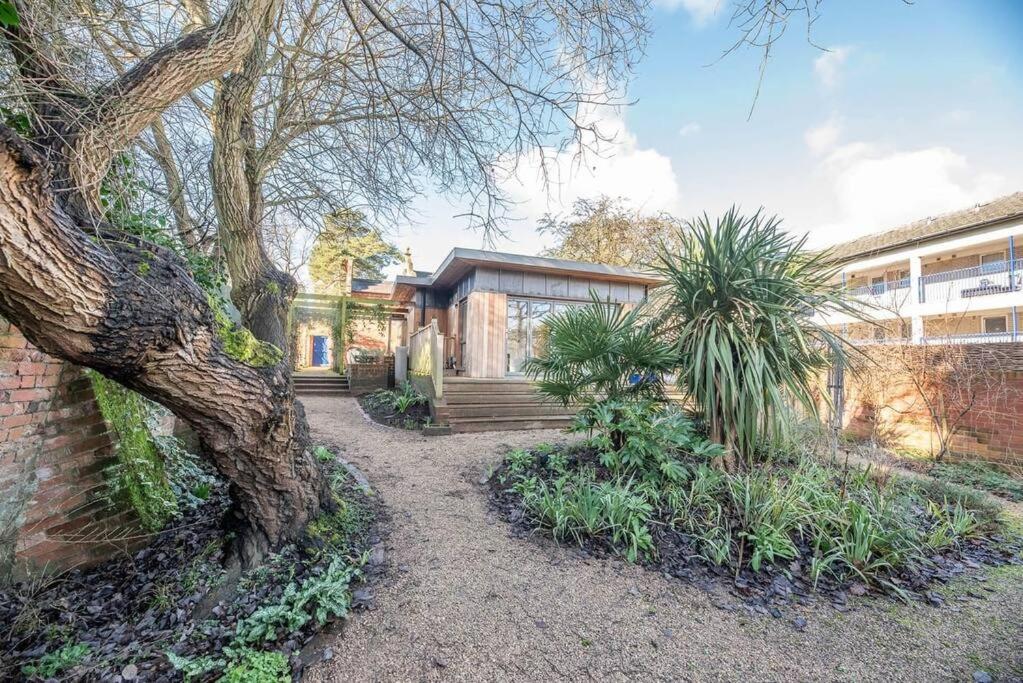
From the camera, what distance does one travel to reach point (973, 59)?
3068 mm

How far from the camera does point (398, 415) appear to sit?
7746 mm

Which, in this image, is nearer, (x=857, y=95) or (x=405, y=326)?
(x=857, y=95)

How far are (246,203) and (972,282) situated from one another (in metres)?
20.6

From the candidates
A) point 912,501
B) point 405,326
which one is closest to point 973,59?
point 912,501

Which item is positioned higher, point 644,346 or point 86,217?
point 86,217

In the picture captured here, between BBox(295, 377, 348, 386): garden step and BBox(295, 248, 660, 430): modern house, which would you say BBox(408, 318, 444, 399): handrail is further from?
BBox(295, 377, 348, 386): garden step

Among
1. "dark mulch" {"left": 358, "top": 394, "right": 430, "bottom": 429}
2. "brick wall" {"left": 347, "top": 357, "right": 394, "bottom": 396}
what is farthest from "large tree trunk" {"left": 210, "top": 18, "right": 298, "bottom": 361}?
"brick wall" {"left": 347, "top": 357, "right": 394, "bottom": 396}

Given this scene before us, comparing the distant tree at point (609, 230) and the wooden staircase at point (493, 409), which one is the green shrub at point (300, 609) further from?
the distant tree at point (609, 230)

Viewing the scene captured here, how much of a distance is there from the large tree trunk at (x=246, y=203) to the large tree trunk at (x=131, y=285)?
2.54 feet

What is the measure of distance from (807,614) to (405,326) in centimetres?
1300

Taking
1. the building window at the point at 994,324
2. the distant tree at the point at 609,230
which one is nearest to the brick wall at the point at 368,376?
the distant tree at the point at 609,230

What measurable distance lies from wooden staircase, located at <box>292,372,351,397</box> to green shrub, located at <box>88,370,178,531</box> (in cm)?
834

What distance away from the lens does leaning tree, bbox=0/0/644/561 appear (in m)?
1.61

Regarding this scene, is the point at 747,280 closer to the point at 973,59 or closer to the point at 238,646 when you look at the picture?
the point at 973,59
